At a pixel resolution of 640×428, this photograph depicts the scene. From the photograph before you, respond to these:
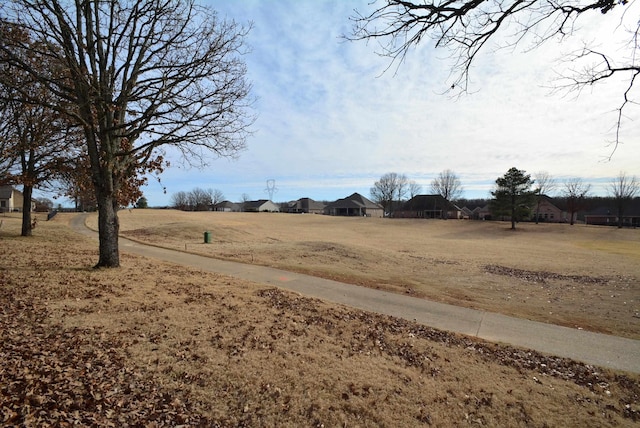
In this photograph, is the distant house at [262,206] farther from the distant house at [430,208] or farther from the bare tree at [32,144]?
the bare tree at [32,144]

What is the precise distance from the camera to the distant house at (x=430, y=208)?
80.9 metres

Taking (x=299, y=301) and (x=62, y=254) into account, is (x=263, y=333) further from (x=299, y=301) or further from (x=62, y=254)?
(x=62, y=254)

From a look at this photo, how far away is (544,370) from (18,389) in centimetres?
683

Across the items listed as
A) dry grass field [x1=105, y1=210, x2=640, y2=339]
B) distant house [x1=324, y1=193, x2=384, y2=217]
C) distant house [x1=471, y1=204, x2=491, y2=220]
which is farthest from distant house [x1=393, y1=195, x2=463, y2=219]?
dry grass field [x1=105, y1=210, x2=640, y2=339]

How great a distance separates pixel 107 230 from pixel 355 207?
83.1m

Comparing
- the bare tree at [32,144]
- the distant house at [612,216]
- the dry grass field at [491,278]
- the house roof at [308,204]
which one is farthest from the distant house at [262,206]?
the bare tree at [32,144]

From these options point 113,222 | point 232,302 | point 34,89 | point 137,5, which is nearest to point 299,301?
point 232,302

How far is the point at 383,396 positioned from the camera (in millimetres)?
4242

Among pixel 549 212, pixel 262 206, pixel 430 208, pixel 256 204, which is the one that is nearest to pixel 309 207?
pixel 262 206

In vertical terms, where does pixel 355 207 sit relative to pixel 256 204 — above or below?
below

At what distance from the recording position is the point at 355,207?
300 ft

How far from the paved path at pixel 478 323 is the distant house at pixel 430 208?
75.3 m

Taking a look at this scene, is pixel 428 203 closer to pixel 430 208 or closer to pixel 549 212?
pixel 430 208

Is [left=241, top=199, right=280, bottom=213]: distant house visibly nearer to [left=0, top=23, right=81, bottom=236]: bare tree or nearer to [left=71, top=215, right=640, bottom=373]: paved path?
[left=0, top=23, right=81, bottom=236]: bare tree
